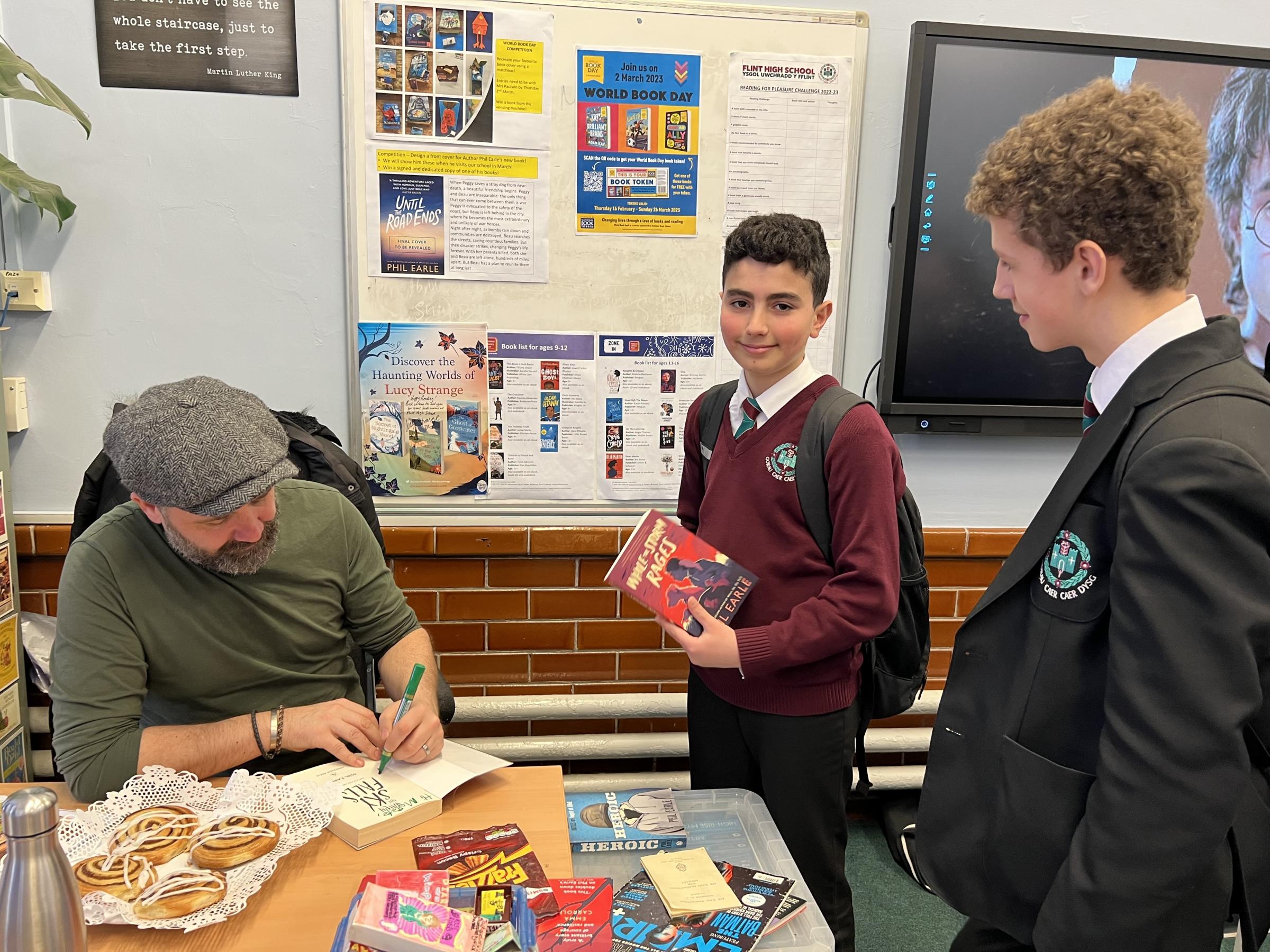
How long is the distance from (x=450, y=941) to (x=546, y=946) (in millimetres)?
119

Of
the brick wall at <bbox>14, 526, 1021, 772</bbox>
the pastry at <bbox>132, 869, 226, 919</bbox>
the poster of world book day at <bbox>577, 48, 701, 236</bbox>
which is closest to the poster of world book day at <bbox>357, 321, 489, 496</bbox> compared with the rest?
the brick wall at <bbox>14, 526, 1021, 772</bbox>

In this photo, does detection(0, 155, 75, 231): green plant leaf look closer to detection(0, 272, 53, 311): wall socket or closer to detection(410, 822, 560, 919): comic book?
detection(0, 272, 53, 311): wall socket

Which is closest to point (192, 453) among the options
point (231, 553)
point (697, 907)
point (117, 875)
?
point (231, 553)

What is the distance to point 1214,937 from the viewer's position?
102 centimetres

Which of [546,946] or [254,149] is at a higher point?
[254,149]

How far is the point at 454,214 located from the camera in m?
2.28

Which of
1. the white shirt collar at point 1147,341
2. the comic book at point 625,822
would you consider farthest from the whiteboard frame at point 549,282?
the white shirt collar at point 1147,341

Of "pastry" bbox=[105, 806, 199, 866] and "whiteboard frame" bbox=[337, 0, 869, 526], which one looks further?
"whiteboard frame" bbox=[337, 0, 869, 526]

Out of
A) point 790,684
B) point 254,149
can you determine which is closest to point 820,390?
point 790,684

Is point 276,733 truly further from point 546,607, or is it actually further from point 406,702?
point 546,607

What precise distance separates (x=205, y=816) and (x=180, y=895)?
5.6 inches

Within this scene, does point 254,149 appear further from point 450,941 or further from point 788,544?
point 450,941

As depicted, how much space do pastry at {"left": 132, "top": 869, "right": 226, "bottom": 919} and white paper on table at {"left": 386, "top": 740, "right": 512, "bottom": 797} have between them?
326mm

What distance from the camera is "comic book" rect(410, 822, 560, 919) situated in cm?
111
